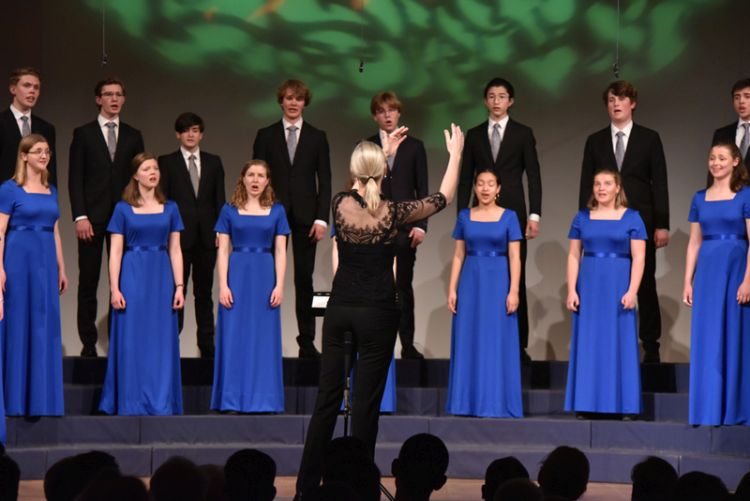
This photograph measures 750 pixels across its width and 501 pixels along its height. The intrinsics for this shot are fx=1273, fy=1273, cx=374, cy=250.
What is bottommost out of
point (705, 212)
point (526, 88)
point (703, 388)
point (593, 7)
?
point (703, 388)

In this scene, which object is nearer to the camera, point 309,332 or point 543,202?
point 309,332

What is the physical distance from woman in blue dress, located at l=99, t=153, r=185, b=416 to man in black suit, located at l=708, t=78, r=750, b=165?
9.49ft

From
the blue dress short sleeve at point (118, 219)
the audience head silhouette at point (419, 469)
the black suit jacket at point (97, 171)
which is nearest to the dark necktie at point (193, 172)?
the black suit jacket at point (97, 171)

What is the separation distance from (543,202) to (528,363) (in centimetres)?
185

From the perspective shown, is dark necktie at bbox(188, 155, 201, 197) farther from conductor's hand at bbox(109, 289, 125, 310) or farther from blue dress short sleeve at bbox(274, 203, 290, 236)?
conductor's hand at bbox(109, 289, 125, 310)

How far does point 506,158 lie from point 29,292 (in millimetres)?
2689

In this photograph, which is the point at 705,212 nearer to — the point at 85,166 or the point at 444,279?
the point at 444,279

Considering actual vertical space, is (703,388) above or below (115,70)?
below

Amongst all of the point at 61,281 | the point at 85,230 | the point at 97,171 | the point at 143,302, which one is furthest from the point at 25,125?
the point at 143,302

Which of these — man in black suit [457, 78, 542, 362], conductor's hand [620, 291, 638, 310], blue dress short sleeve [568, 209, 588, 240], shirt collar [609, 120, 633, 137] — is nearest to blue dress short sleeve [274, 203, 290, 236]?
man in black suit [457, 78, 542, 362]

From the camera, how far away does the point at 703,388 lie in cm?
624

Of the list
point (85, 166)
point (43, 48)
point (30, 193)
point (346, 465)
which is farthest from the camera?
point (43, 48)

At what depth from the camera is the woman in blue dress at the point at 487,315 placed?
6.64m

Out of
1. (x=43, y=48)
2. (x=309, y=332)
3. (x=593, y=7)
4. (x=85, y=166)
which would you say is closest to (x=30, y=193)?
(x=85, y=166)
